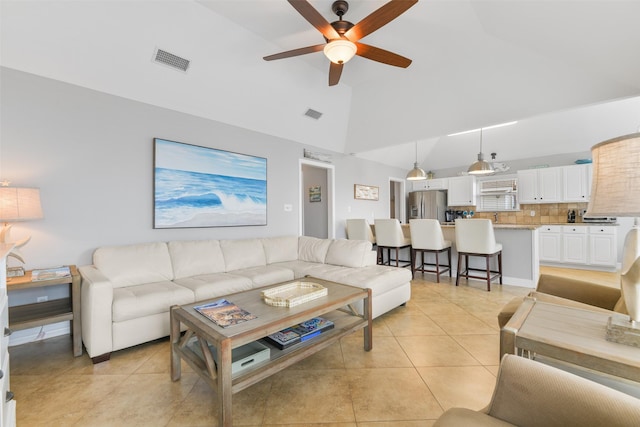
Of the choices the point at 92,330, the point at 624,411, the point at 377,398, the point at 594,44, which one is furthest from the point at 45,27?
the point at 594,44

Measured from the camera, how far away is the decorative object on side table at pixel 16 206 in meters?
1.99

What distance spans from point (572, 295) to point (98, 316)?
3.53m

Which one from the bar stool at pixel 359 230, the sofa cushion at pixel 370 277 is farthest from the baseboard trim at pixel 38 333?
the bar stool at pixel 359 230

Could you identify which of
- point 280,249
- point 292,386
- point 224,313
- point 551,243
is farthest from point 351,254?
point 551,243

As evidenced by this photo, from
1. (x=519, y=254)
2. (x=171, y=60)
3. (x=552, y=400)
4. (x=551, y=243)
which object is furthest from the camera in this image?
(x=551, y=243)

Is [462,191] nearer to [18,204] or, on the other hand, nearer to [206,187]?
[206,187]

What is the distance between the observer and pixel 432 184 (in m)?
7.36

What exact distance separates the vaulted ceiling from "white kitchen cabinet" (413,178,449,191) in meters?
3.34

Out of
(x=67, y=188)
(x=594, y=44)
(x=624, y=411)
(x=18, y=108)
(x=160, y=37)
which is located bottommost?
(x=624, y=411)

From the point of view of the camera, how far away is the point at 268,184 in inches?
164

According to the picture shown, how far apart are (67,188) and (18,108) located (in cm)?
75

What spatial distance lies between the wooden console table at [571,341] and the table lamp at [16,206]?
3.07 meters

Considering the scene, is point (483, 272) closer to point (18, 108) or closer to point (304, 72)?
point (304, 72)

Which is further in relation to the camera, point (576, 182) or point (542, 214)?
point (542, 214)
